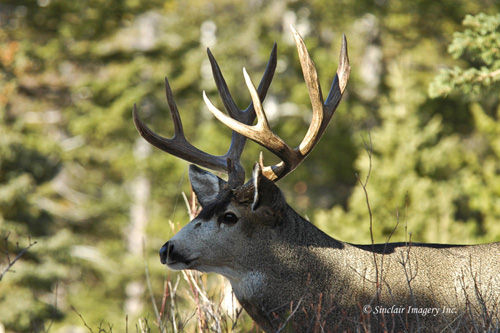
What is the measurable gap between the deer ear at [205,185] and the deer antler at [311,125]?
0.35 metres

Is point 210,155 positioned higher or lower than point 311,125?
lower

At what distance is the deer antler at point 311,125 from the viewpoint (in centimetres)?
477

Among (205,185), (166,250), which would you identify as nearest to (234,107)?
(205,185)

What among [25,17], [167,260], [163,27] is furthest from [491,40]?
[163,27]

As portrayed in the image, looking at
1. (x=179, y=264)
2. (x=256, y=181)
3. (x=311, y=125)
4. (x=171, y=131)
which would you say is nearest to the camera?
(x=256, y=181)

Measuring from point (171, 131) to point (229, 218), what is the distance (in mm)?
19641

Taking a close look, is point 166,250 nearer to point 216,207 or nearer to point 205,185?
point 216,207

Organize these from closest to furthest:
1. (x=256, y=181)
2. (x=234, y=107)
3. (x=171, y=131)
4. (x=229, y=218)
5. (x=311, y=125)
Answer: (x=256, y=181)
(x=229, y=218)
(x=311, y=125)
(x=234, y=107)
(x=171, y=131)

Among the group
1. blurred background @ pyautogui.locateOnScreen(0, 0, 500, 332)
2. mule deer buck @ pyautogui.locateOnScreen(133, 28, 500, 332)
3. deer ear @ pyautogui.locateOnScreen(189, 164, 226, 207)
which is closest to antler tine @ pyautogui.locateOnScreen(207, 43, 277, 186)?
deer ear @ pyautogui.locateOnScreen(189, 164, 226, 207)

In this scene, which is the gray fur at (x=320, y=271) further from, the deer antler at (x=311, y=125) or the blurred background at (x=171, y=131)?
the blurred background at (x=171, y=131)

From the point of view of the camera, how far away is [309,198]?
81.1ft

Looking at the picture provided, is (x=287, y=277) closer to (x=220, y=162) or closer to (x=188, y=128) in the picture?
(x=220, y=162)

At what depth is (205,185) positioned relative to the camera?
504cm

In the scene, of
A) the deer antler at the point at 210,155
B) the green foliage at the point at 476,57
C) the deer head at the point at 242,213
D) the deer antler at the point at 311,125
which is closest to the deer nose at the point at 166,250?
the deer head at the point at 242,213
